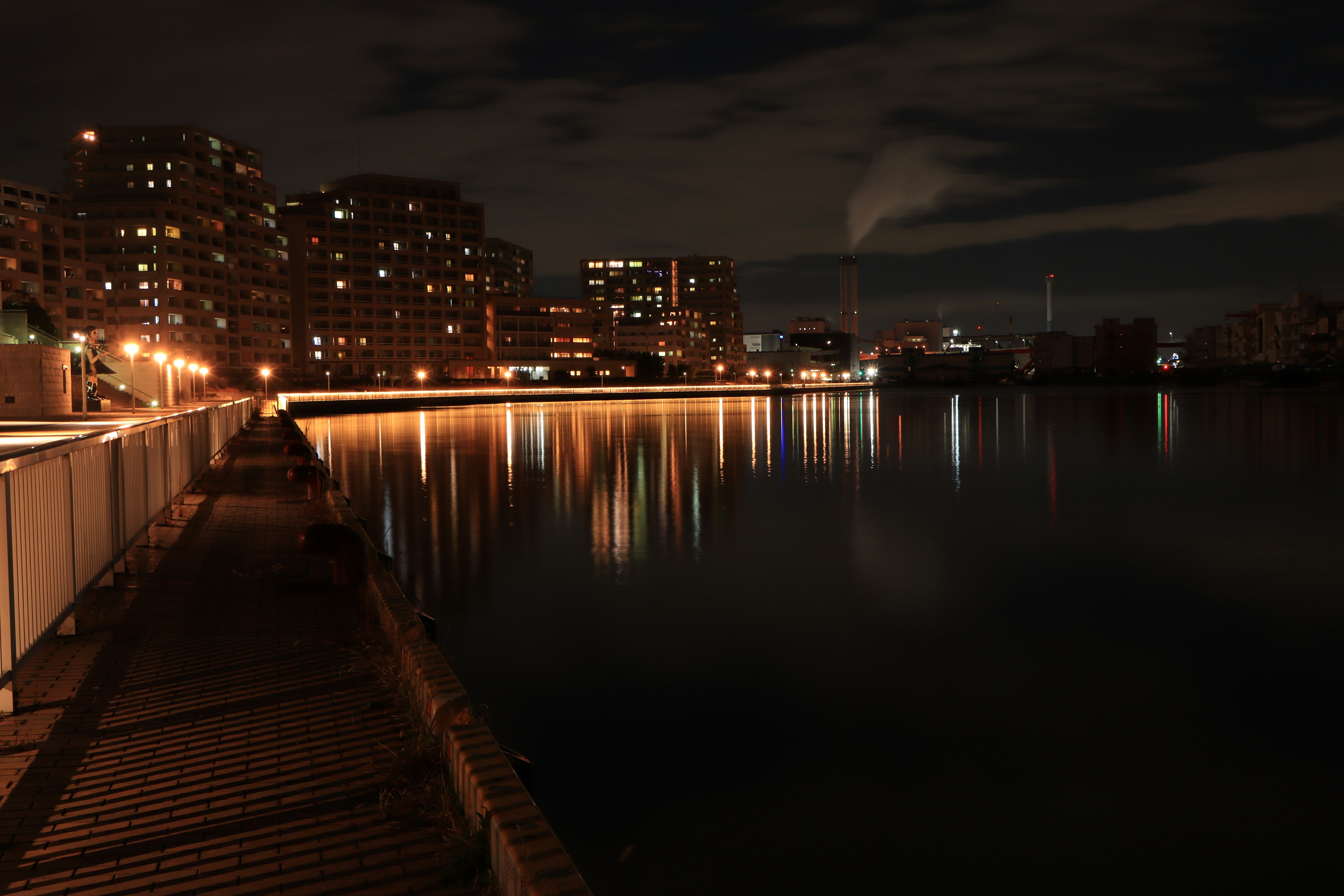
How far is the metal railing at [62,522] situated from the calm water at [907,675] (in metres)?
3.26

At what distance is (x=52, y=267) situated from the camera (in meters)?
99.5

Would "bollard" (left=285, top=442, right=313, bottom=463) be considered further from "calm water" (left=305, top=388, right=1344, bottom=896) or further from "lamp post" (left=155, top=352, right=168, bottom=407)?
"lamp post" (left=155, top=352, right=168, bottom=407)

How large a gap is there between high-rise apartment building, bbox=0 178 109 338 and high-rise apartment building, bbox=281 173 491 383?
3208cm

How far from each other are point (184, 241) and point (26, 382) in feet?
300

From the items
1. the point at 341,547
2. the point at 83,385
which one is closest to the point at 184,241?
the point at 83,385

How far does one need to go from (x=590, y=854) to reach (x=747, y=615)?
5316 millimetres

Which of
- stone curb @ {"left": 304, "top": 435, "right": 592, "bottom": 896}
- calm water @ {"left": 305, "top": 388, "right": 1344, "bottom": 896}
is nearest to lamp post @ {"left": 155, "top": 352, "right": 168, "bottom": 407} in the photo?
calm water @ {"left": 305, "top": 388, "right": 1344, "bottom": 896}

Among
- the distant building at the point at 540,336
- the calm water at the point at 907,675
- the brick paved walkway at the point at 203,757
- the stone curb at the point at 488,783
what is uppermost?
the distant building at the point at 540,336

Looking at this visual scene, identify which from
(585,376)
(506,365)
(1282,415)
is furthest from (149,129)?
(1282,415)

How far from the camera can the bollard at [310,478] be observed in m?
17.0

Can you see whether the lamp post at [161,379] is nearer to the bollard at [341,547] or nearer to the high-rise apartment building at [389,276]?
the bollard at [341,547]

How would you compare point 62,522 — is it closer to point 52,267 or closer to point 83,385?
point 83,385

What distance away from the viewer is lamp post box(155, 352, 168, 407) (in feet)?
168

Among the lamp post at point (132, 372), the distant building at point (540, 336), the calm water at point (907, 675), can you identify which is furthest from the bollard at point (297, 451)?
the distant building at point (540, 336)
